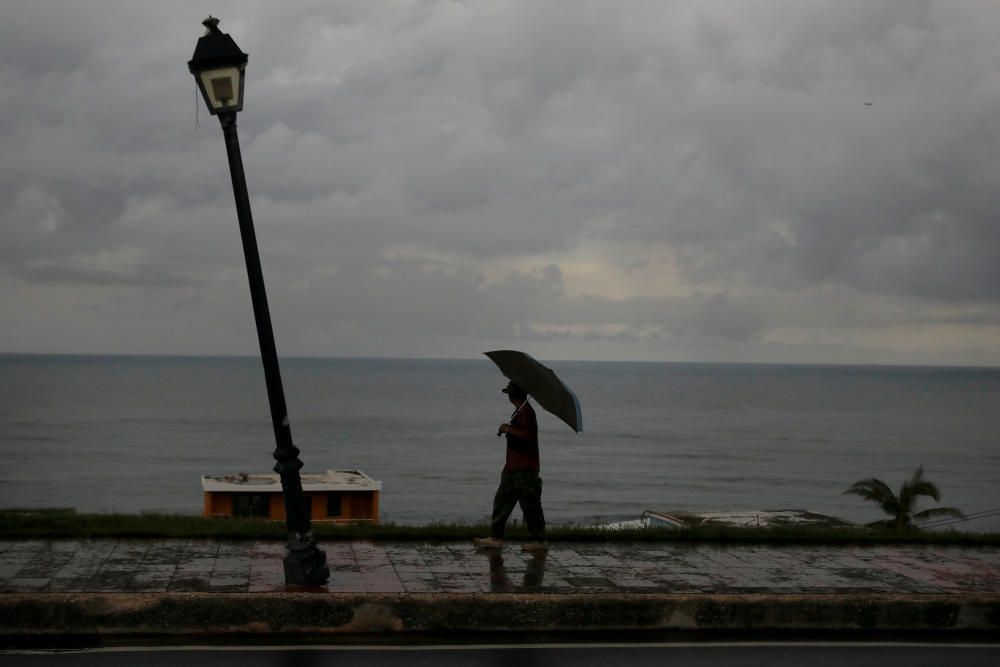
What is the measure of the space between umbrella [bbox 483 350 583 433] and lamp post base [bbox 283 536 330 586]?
8.97 ft

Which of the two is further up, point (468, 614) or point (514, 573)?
point (514, 573)

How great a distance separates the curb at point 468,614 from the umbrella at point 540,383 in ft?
7.92

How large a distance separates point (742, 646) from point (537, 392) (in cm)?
355

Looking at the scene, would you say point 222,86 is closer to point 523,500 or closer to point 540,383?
point 540,383

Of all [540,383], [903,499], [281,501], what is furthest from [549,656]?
[281,501]

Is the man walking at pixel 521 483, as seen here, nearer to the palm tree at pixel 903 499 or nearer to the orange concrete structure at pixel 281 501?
the palm tree at pixel 903 499

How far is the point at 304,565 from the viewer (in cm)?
872

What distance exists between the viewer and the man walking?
10906mm

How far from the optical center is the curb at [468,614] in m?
7.75

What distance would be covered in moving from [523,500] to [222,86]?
4.82 m

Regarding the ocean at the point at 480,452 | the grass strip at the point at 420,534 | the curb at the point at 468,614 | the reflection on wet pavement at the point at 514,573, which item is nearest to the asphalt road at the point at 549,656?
the curb at the point at 468,614

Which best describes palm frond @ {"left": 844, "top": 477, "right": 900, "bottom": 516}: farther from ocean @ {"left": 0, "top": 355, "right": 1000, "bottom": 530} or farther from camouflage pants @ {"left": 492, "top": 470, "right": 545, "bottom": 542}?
camouflage pants @ {"left": 492, "top": 470, "right": 545, "bottom": 542}

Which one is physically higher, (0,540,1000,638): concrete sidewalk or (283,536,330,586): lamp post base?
(283,536,330,586): lamp post base

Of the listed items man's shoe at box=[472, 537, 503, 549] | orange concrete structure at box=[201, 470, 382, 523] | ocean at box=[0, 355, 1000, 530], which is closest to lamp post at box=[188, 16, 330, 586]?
man's shoe at box=[472, 537, 503, 549]
